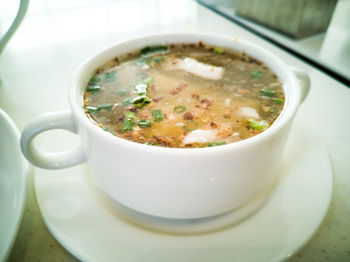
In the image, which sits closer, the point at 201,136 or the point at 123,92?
the point at 201,136

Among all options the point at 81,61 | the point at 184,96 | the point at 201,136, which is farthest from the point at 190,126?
the point at 81,61

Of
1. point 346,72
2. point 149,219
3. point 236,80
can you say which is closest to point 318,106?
point 346,72

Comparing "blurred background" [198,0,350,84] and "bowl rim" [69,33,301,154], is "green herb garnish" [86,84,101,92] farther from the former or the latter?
"blurred background" [198,0,350,84]

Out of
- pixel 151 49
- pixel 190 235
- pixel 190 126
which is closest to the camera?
pixel 190 235

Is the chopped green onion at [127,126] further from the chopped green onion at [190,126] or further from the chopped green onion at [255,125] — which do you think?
the chopped green onion at [255,125]

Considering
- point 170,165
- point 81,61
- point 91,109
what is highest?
point 170,165

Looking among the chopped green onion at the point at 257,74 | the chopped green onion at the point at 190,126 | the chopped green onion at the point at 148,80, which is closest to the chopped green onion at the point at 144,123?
the chopped green onion at the point at 190,126

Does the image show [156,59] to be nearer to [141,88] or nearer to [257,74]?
[141,88]

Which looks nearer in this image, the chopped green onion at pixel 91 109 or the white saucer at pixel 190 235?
the white saucer at pixel 190 235
